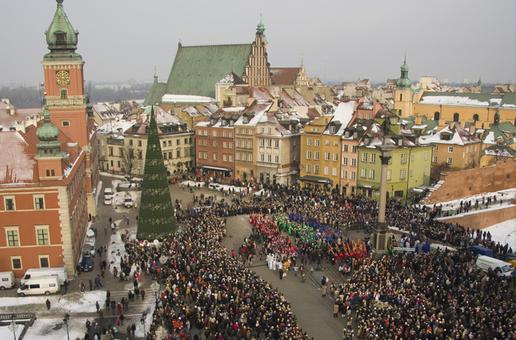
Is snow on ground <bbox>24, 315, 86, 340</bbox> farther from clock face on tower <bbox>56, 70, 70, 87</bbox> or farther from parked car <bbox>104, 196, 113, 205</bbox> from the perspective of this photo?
parked car <bbox>104, 196, 113, 205</bbox>

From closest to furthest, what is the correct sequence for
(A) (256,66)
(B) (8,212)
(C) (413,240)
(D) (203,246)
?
(B) (8,212) → (D) (203,246) → (C) (413,240) → (A) (256,66)

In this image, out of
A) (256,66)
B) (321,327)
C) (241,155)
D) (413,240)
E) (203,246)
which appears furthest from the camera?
(256,66)

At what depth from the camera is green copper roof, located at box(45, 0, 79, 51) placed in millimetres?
43094

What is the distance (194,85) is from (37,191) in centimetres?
6176

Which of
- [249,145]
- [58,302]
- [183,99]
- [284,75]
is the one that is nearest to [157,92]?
[183,99]

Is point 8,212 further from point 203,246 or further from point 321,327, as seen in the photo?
point 321,327

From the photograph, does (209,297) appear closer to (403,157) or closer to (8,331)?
(8,331)

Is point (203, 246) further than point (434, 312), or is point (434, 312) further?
point (203, 246)

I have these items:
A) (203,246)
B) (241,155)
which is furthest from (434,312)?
(241,155)

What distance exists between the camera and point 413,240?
3712 cm

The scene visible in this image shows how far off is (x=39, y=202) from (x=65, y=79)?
1579cm

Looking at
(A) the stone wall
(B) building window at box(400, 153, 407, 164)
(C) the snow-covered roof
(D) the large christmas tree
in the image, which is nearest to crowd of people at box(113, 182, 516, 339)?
(D) the large christmas tree

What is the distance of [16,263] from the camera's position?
108 ft

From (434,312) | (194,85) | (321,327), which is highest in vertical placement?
(194,85)
